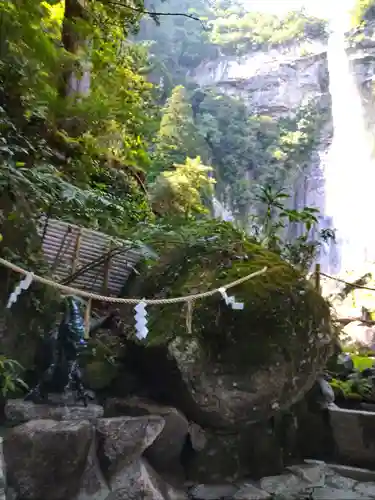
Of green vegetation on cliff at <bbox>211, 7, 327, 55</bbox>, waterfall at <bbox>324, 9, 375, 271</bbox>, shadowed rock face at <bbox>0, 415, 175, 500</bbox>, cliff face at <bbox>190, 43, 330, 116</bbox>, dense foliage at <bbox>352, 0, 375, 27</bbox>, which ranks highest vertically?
green vegetation on cliff at <bbox>211, 7, 327, 55</bbox>

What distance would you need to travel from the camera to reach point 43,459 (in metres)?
2.79

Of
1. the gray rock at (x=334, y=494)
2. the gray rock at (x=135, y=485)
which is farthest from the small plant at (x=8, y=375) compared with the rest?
the gray rock at (x=334, y=494)

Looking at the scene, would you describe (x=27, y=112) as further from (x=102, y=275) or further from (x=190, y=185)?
(x=190, y=185)

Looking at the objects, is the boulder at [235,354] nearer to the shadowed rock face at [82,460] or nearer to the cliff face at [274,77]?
the shadowed rock face at [82,460]

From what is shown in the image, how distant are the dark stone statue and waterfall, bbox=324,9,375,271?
63.9ft

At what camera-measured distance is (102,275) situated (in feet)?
13.4

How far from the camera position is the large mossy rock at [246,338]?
142 inches

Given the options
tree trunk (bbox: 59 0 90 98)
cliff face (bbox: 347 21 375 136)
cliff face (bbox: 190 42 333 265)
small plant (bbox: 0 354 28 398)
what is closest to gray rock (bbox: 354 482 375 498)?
small plant (bbox: 0 354 28 398)

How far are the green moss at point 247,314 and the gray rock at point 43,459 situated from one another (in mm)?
1115

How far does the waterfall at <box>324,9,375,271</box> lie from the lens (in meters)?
21.7

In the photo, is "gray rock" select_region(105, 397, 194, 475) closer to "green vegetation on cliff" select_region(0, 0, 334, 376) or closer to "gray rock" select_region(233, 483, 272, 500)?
"gray rock" select_region(233, 483, 272, 500)

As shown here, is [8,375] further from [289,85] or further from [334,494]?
[289,85]

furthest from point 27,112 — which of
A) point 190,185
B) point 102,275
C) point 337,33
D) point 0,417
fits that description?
point 337,33

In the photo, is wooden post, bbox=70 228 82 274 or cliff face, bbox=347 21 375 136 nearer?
wooden post, bbox=70 228 82 274
